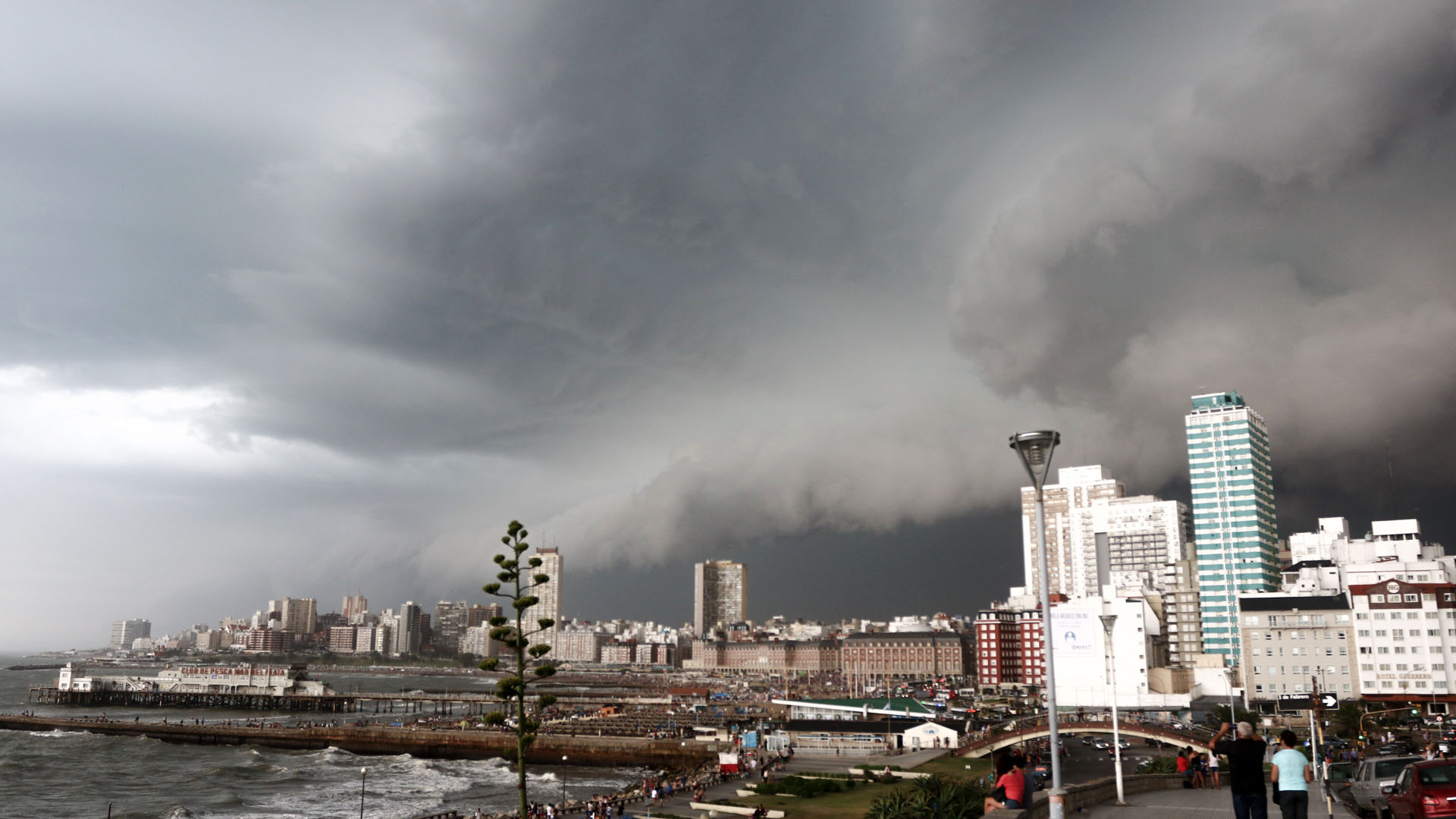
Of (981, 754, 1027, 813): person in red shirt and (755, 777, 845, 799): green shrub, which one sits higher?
(981, 754, 1027, 813): person in red shirt

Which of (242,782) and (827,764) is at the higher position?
(827,764)

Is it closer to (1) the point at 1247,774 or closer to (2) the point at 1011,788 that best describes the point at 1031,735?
(2) the point at 1011,788

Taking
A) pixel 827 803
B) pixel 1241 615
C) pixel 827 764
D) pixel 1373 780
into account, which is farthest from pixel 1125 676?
pixel 1373 780

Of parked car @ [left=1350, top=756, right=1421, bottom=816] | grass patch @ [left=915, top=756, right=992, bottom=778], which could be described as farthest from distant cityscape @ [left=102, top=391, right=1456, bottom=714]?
parked car @ [left=1350, top=756, right=1421, bottom=816]

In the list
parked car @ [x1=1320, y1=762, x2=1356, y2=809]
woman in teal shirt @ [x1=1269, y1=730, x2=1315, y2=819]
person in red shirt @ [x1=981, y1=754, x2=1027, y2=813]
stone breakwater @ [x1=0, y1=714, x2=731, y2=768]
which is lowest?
stone breakwater @ [x1=0, y1=714, x2=731, y2=768]

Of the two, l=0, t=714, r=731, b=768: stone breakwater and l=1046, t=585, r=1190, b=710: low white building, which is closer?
l=0, t=714, r=731, b=768: stone breakwater

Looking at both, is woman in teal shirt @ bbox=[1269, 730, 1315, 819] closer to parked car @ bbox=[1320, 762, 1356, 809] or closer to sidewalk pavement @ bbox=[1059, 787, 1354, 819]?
sidewalk pavement @ bbox=[1059, 787, 1354, 819]
